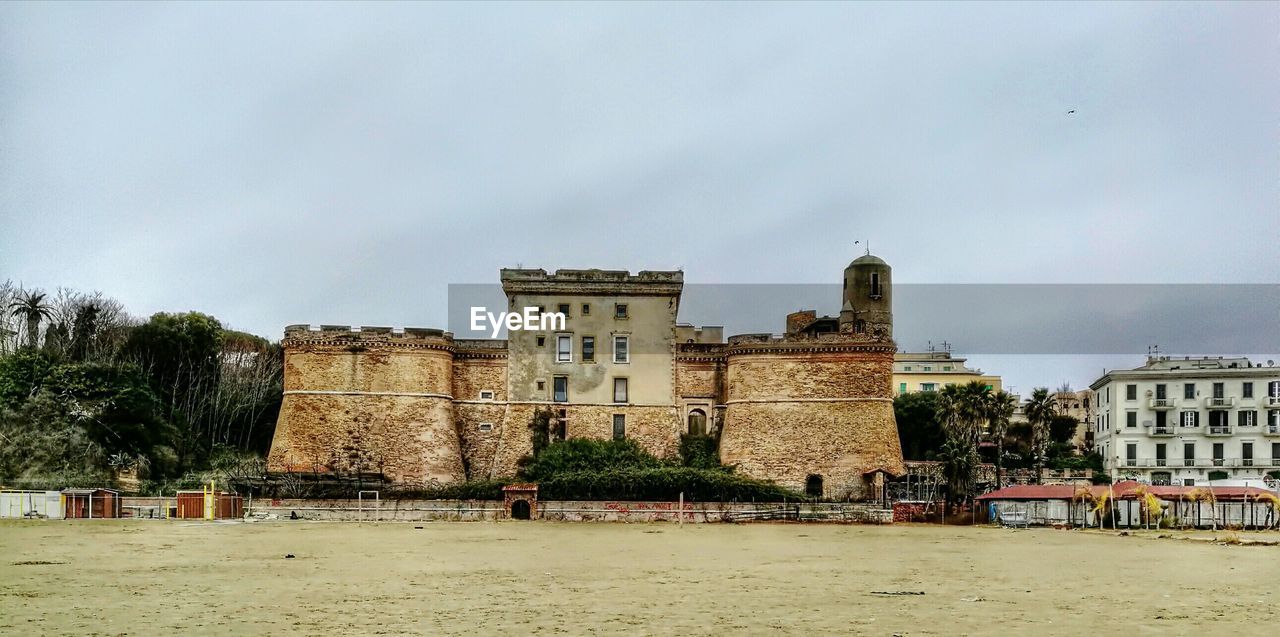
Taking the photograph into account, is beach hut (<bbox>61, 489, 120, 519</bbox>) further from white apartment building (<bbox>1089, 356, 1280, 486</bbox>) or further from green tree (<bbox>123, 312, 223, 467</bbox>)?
white apartment building (<bbox>1089, 356, 1280, 486</bbox>)

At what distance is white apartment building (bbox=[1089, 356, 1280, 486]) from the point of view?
213 feet

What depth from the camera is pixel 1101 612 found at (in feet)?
55.0

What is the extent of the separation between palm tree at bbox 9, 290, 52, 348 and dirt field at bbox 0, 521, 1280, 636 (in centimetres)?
2419

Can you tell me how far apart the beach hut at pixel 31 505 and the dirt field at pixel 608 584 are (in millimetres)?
6449

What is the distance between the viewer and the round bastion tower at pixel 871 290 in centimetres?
6812

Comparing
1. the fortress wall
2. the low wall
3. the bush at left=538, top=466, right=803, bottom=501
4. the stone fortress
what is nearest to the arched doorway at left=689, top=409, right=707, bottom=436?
the stone fortress

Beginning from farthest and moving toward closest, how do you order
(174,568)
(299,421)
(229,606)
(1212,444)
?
(1212,444)
(299,421)
(174,568)
(229,606)

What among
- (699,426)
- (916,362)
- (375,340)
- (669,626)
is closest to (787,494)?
(699,426)

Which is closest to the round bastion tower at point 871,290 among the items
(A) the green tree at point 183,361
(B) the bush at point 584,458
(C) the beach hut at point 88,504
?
(B) the bush at point 584,458

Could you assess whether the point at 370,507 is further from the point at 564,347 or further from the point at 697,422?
the point at 697,422

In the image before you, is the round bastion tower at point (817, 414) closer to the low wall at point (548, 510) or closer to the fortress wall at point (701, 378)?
the fortress wall at point (701, 378)

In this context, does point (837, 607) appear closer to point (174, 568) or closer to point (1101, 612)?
point (1101, 612)

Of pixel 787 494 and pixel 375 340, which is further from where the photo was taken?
pixel 375 340

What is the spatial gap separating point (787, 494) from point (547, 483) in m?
9.24
